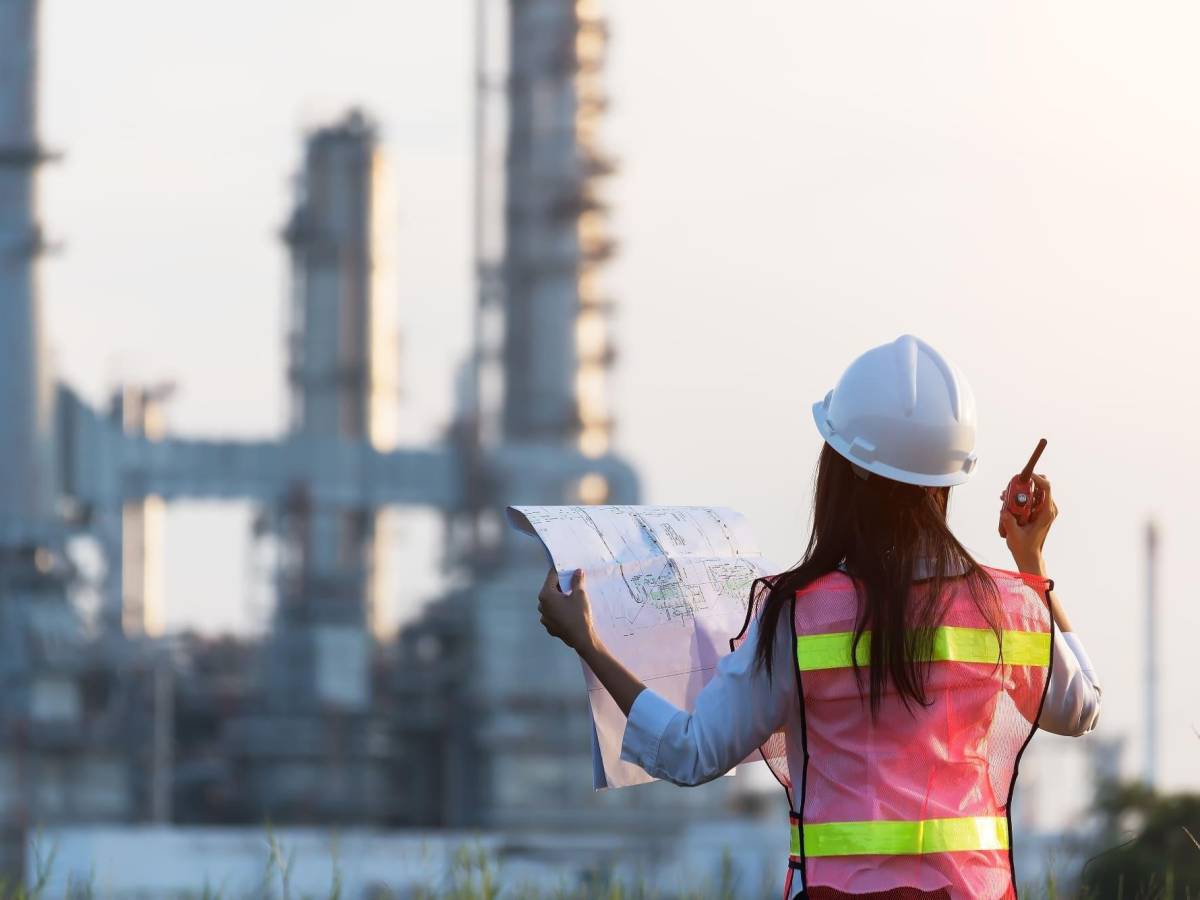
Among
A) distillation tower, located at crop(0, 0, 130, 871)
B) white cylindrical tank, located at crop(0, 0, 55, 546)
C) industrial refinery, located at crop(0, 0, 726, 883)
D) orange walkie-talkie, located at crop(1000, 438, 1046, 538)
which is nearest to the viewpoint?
orange walkie-talkie, located at crop(1000, 438, 1046, 538)

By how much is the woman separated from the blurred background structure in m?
30.0

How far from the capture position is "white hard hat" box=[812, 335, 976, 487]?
3010 millimetres

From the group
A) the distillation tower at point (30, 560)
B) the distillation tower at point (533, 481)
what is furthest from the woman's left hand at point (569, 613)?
the distillation tower at point (533, 481)

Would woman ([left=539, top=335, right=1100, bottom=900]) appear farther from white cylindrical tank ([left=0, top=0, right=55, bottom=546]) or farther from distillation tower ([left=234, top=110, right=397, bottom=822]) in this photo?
distillation tower ([left=234, top=110, right=397, bottom=822])

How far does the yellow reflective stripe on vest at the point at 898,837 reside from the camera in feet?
9.25

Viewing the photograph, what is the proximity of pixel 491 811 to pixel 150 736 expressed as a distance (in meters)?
6.14

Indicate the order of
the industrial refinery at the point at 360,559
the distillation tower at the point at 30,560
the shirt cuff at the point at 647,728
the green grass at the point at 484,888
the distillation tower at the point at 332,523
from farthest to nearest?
the distillation tower at the point at 332,523
the industrial refinery at the point at 360,559
the distillation tower at the point at 30,560
the green grass at the point at 484,888
the shirt cuff at the point at 647,728

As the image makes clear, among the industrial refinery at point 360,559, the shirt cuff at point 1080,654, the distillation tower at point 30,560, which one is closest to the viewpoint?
the shirt cuff at point 1080,654

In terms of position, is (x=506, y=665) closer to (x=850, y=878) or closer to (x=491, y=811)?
(x=491, y=811)

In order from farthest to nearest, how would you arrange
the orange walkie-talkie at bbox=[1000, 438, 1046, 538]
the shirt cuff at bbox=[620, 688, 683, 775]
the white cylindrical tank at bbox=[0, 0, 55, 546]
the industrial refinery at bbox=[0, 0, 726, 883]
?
the industrial refinery at bbox=[0, 0, 726, 883], the white cylindrical tank at bbox=[0, 0, 55, 546], the orange walkie-talkie at bbox=[1000, 438, 1046, 538], the shirt cuff at bbox=[620, 688, 683, 775]

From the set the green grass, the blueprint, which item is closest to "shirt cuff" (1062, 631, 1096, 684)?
the blueprint

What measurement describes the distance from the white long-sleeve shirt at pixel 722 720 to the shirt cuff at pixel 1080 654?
0.37ft

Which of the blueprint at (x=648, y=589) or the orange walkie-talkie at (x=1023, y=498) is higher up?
the orange walkie-talkie at (x=1023, y=498)

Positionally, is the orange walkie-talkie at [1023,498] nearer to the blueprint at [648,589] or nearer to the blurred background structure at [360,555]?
the blueprint at [648,589]
